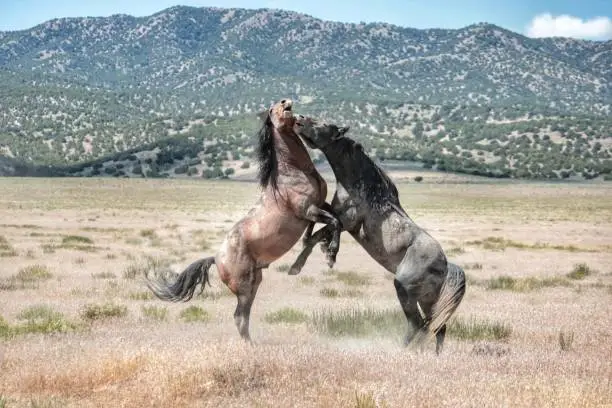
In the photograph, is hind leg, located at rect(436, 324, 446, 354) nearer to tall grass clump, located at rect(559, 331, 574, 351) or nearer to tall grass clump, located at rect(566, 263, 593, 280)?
tall grass clump, located at rect(559, 331, 574, 351)

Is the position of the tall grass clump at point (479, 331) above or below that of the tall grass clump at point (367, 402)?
below

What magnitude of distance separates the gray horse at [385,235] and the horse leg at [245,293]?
48cm

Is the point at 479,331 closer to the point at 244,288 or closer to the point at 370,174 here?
the point at 370,174

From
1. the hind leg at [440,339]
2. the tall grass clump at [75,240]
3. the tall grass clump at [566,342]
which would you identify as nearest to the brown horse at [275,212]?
the hind leg at [440,339]

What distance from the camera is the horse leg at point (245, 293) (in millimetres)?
8719

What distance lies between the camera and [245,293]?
28.8 ft

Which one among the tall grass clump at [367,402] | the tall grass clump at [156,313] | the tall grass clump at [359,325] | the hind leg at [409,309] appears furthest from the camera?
the tall grass clump at [156,313]

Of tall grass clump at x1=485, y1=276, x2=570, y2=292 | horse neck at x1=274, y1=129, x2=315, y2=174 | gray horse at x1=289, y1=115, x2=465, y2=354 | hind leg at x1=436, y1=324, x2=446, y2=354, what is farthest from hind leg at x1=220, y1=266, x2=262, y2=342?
tall grass clump at x1=485, y1=276, x2=570, y2=292

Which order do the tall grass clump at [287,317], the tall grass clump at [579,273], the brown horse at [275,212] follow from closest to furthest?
the brown horse at [275,212], the tall grass clump at [287,317], the tall grass clump at [579,273]

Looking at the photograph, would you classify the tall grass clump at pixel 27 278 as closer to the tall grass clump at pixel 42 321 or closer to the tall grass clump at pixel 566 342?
the tall grass clump at pixel 42 321

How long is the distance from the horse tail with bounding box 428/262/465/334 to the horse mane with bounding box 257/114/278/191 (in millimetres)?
2392

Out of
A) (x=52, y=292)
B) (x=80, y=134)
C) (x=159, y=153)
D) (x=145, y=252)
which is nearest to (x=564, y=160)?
(x=159, y=153)

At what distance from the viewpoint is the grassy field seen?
21.1 ft

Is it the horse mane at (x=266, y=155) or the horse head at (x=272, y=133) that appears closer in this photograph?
the horse head at (x=272, y=133)
